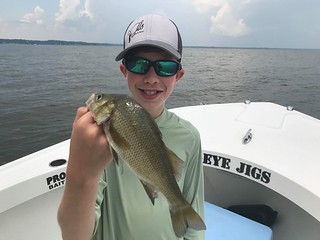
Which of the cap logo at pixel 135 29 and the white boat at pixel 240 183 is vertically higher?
the cap logo at pixel 135 29

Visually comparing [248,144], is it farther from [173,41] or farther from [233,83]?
[233,83]

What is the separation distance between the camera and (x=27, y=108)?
1548 cm

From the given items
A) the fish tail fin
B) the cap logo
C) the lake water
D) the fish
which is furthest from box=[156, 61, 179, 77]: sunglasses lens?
the lake water

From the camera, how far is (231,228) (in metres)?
3.05

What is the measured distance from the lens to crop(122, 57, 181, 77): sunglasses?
1.49 m

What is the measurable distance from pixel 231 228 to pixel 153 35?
7.76 feet

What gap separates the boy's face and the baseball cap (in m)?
0.06

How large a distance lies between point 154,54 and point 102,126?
0.61 metres

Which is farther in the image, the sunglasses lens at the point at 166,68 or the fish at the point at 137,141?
the sunglasses lens at the point at 166,68

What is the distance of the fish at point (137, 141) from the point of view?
1.08 metres

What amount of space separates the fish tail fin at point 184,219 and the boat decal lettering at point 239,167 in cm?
195

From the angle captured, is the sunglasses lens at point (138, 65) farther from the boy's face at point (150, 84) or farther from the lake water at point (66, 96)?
the lake water at point (66, 96)

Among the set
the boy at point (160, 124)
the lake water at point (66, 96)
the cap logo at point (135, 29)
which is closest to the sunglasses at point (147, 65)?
the boy at point (160, 124)

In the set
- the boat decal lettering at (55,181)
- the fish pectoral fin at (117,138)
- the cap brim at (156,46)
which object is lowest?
the boat decal lettering at (55,181)
